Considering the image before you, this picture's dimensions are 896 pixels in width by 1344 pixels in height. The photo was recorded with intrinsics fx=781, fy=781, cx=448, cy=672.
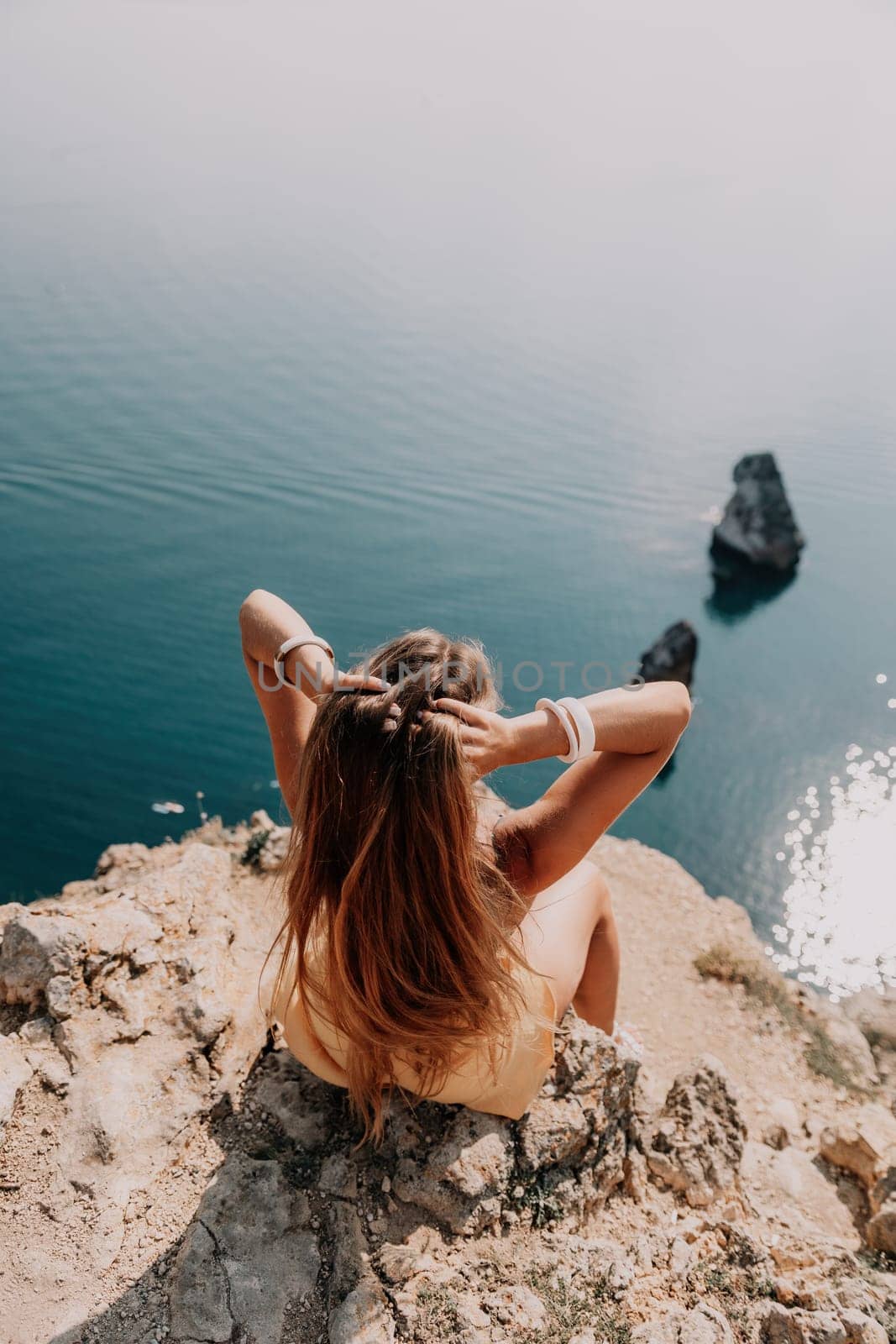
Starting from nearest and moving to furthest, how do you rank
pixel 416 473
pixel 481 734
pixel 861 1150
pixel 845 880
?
pixel 481 734 → pixel 861 1150 → pixel 845 880 → pixel 416 473

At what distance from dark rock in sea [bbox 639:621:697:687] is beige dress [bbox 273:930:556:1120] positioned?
22420 mm

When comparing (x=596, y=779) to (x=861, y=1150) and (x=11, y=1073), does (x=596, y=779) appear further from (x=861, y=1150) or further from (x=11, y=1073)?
(x=861, y=1150)

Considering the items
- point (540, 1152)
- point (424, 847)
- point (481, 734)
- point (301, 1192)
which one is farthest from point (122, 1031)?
point (481, 734)

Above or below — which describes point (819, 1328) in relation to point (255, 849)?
above

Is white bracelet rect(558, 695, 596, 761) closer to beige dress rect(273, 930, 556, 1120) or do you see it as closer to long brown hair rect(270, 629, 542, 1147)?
long brown hair rect(270, 629, 542, 1147)

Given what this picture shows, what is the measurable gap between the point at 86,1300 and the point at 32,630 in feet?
83.1

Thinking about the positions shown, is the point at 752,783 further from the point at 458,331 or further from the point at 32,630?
the point at 458,331

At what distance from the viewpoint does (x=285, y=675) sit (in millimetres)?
2738

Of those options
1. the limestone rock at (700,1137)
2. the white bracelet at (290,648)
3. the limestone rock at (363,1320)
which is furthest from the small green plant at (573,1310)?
the white bracelet at (290,648)

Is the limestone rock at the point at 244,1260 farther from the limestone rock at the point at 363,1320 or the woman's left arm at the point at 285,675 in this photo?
the woman's left arm at the point at 285,675

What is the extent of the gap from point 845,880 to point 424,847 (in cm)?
2359

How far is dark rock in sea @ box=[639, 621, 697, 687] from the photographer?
965 inches

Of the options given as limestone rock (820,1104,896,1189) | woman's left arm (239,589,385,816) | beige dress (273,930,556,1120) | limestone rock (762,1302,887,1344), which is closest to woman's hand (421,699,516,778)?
woman's left arm (239,589,385,816)

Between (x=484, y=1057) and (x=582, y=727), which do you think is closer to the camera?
(x=582, y=727)
